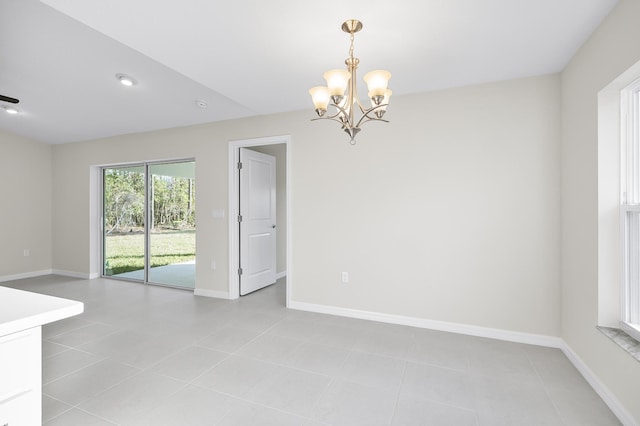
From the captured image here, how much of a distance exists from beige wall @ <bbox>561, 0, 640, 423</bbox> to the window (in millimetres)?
102

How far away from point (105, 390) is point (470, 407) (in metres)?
2.36

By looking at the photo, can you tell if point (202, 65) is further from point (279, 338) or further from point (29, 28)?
point (279, 338)

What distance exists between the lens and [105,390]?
200 cm

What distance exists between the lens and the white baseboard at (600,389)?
1.67m

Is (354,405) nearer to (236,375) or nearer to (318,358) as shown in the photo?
(318,358)

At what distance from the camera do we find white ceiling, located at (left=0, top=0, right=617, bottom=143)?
6.06ft

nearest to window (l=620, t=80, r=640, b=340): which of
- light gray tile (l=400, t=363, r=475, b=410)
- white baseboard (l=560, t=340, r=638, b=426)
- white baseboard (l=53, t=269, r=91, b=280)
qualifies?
white baseboard (l=560, t=340, r=638, b=426)

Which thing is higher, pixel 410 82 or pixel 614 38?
pixel 410 82

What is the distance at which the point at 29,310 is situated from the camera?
40.5 inches

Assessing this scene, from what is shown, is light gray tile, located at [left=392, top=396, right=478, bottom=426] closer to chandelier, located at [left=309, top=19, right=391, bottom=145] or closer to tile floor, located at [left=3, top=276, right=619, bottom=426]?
tile floor, located at [left=3, top=276, right=619, bottom=426]

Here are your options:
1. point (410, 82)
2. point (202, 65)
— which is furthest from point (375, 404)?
point (202, 65)

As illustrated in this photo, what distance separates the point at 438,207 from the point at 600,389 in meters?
1.71

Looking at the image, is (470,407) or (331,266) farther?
(331,266)

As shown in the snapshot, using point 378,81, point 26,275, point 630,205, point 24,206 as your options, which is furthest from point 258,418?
point 24,206
